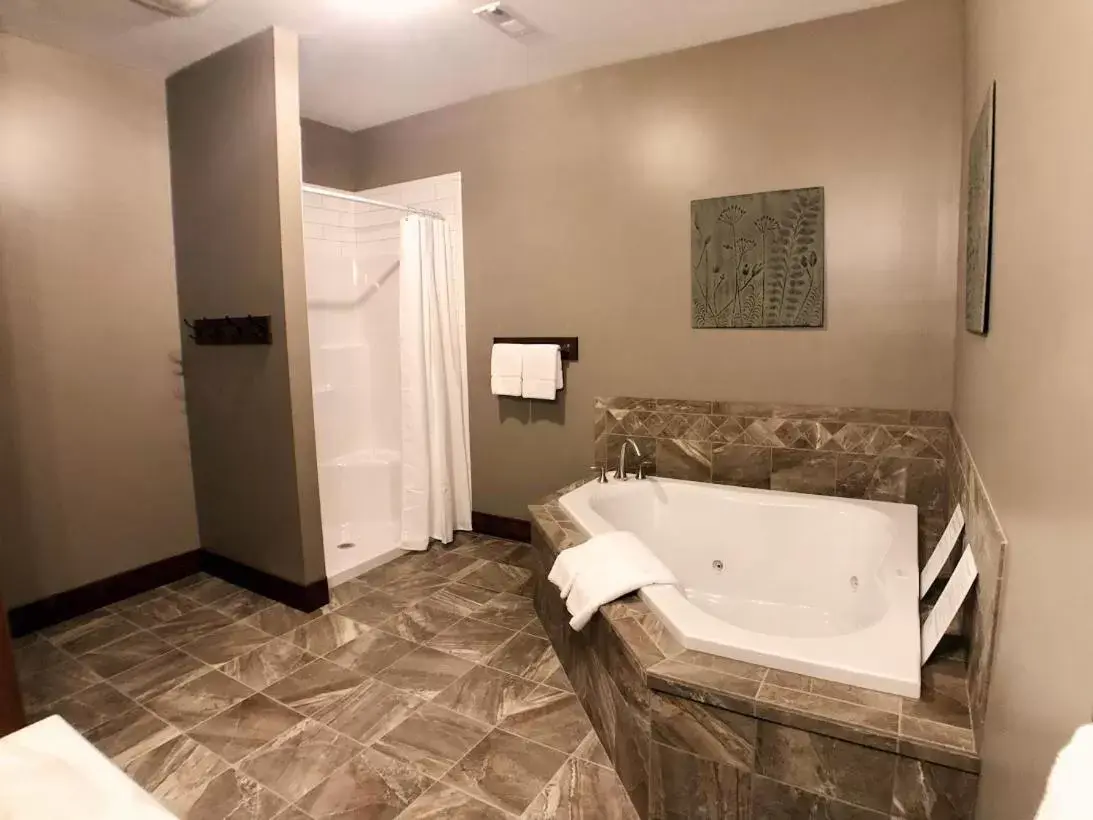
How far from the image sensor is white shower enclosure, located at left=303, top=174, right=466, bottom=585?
11.7 feet

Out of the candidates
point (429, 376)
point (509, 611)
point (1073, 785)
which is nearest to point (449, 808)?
point (509, 611)

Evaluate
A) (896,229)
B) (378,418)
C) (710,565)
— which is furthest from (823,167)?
(378,418)

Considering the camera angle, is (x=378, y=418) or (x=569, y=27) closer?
(x=569, y=27)

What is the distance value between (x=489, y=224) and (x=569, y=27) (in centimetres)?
107

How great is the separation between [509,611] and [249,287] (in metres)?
1.84

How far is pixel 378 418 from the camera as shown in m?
3.98

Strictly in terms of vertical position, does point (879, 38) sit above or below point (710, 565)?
above

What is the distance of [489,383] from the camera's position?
3.51 metres

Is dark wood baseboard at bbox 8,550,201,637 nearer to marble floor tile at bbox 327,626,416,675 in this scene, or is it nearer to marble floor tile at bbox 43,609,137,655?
marble floor tile at bbox 43,609,137,655

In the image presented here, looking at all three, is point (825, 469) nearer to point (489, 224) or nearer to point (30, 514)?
point (489, 224)

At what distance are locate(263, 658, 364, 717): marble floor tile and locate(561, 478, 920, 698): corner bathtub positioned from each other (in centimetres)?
103

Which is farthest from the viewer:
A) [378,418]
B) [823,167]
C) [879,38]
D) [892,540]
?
[378,418]

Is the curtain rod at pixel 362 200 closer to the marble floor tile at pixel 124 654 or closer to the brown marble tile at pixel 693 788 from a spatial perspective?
the marble floor tile at pixel 124 654

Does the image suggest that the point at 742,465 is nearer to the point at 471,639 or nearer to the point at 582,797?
the point at 471,639
